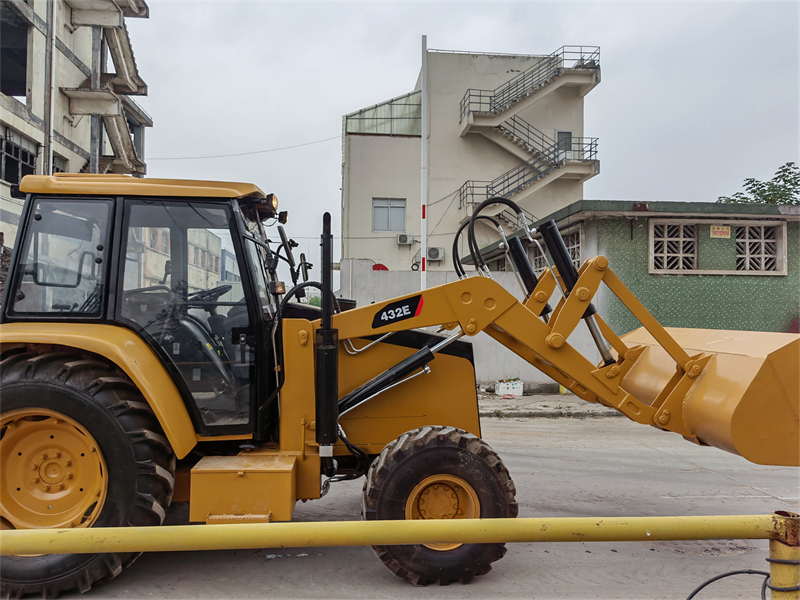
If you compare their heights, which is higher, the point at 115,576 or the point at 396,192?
the point at 396,192

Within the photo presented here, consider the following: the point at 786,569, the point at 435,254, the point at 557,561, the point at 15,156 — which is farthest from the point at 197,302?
the point at 435,254

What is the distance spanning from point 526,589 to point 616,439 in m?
5.26

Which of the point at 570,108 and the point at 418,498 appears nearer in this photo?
the point at 418,498

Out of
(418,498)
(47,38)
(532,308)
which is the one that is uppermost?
(47,38)

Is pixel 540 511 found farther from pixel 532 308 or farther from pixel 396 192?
pixel 396 192

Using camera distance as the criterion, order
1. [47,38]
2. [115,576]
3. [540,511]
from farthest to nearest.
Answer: [47,38] < [540,511] < [115,576]

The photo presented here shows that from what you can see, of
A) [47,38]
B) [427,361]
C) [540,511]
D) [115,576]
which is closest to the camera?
[115,576]

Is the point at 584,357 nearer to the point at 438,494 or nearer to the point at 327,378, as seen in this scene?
the point at 438,494

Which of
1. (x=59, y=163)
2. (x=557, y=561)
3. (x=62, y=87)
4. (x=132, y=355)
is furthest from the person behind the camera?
(x=59, y=163)

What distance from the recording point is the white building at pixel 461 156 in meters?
23.5

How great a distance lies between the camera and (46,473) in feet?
11.4

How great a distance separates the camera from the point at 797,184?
64.8 feet

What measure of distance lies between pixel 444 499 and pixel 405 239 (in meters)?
20.1

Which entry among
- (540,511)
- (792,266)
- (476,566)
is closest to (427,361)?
(476,566)
